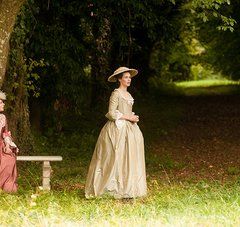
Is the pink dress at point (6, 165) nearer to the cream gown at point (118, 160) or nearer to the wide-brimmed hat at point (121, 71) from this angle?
the cream gown at point (118, 160)

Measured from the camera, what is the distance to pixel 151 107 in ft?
88.6

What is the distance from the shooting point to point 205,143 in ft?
58.3

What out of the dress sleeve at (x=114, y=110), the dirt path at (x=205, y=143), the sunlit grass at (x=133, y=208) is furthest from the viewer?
the dirt path at (x=205, y=143)

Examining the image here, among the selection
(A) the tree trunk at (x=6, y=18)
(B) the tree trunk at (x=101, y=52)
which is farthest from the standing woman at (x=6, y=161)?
(B) the tree trunk at (x=101, y=52)

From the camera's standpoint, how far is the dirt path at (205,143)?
13.1m

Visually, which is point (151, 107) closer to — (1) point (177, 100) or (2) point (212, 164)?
(1) point (177, 100)

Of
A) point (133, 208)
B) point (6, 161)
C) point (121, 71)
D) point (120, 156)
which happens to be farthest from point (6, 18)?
point (133, 208)

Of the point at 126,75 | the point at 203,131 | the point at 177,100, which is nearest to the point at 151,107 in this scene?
the point at 177,100

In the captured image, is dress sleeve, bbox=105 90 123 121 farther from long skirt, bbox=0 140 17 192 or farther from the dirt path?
the dirt path

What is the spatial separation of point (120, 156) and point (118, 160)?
69mm

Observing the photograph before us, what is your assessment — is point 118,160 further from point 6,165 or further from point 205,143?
point 205,143

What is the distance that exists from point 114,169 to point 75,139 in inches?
317

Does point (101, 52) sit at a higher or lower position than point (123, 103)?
higher

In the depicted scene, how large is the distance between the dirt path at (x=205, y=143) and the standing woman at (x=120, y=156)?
3070 mm
